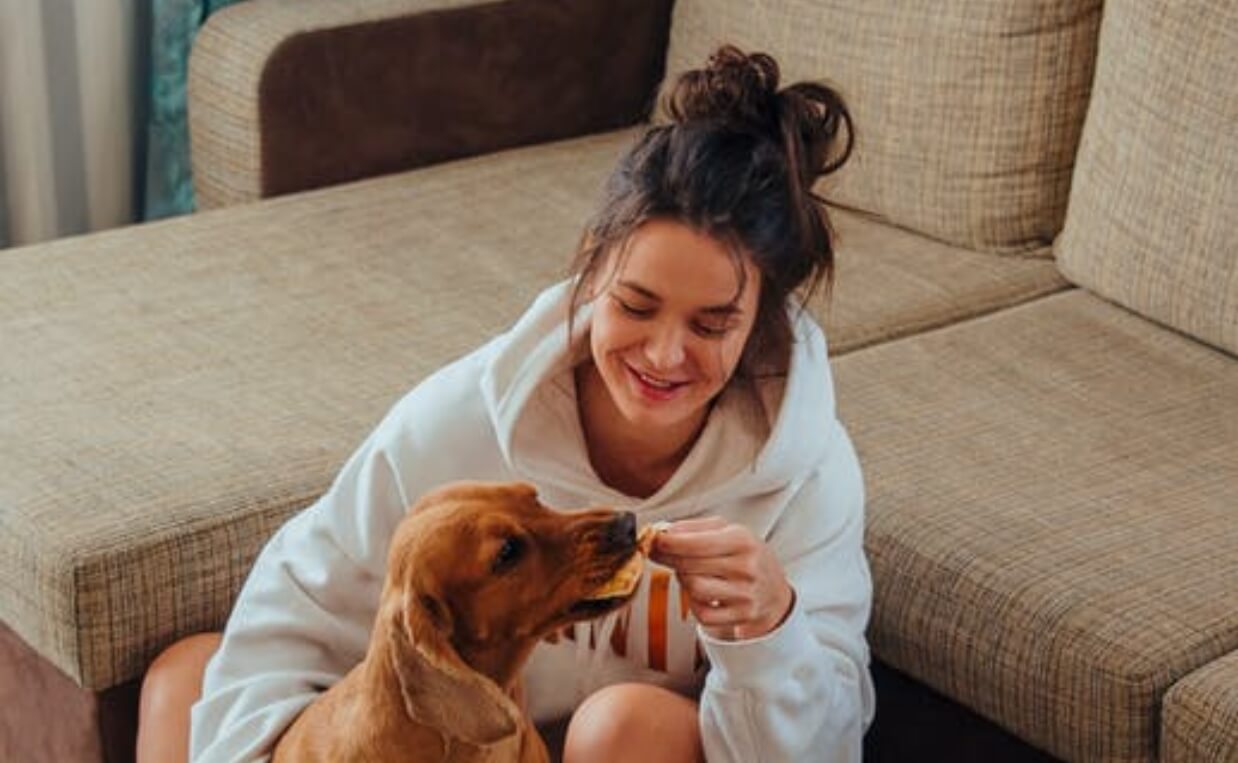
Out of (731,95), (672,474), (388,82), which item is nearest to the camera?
(731,95)

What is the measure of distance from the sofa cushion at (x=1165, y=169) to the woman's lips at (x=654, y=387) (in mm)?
849

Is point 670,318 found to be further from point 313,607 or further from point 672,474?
point 313,607

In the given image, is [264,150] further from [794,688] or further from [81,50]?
[794,688]

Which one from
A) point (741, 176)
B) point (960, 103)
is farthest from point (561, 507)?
point (960, 103)

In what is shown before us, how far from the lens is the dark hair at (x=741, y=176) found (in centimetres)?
176

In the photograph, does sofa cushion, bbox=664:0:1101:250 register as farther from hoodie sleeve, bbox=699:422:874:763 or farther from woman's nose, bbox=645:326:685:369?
woman's nose, bbox=645:326:685:369

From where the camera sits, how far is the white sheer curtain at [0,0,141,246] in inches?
121

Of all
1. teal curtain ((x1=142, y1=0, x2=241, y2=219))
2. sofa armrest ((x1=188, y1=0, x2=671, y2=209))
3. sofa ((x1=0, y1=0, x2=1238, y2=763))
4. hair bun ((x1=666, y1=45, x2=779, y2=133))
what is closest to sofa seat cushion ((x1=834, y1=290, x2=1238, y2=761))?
sofa ((x1=0, y1=0, x2=1238, y2=763))

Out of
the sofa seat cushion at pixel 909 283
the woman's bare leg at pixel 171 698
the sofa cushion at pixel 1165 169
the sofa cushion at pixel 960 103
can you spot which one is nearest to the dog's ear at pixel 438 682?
the woman's bare leg at pixel 171 698

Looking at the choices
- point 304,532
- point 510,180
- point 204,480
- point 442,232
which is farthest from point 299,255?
point 304,532

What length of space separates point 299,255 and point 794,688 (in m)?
1.09

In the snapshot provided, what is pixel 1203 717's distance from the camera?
1.79 metres

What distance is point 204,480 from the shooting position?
2.08 m

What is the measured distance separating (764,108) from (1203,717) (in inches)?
23.1
